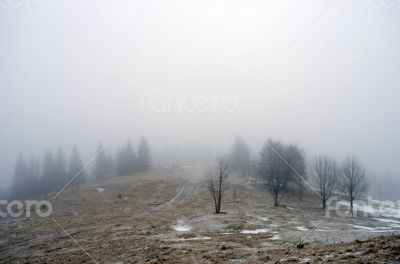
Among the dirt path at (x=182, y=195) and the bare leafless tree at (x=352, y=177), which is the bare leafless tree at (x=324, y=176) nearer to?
the bare leafless tree at (x=352, y=177)

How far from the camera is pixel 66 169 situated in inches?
4390

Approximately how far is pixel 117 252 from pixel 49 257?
6660 mm

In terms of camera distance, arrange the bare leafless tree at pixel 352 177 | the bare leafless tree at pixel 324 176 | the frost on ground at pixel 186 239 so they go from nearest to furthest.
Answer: the frost on ground at pixel 186 239
the bare leafless tree at pixel 352 177
the bare leafless tree at pixel 324 176

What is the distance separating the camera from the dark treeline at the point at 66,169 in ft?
342

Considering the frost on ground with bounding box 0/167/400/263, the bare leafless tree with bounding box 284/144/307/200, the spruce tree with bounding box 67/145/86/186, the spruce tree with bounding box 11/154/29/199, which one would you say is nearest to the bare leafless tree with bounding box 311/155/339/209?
the bare leafless tree with bounding box 284/144/307/200

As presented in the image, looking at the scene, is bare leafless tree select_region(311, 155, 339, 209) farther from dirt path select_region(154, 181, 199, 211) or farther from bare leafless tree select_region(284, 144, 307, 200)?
dirt path select_region(154, 181, 199, 211)

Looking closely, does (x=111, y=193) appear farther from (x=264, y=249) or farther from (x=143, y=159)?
(x=264, y=249)

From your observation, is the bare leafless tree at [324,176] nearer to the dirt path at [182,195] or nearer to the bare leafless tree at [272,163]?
the bare leafless tree at [272,163]

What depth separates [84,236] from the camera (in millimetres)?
31172

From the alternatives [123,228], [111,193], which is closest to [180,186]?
[111,193]

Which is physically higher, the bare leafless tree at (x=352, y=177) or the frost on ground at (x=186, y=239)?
the bare leafless tree at (x=352, y=177)

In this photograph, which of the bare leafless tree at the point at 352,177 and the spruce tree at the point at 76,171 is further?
the spruce tree at the point at 76,171

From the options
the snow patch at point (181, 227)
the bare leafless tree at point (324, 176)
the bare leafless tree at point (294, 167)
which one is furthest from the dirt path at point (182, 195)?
the bare leafless tree at point (324, 176)

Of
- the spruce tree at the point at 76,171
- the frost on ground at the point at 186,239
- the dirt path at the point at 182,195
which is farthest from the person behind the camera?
the spruce tree at the point at 76,171
